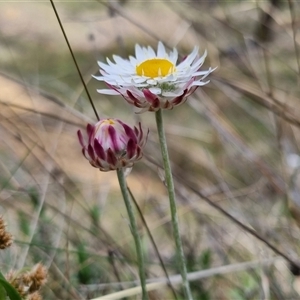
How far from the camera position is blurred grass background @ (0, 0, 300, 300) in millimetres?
772

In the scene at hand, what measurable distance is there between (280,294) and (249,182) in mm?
411

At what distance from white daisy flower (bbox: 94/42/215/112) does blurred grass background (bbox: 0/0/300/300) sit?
14 cm

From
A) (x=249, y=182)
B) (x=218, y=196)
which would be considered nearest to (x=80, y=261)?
(x=218, y=196)

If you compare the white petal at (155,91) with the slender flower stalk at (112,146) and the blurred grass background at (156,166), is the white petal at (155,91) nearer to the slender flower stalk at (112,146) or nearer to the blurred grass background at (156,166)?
the slender flower stalk at (112,146)

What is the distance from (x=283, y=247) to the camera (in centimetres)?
80

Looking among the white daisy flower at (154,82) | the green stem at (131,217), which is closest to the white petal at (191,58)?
the white daisy flower at (154,82)

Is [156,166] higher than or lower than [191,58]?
lower

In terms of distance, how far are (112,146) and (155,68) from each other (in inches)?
3.0

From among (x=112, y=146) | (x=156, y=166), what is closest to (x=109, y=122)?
(x=112, y=146)

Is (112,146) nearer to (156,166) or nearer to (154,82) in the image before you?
(154,82)

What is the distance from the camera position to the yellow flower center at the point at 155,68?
0.44 meters

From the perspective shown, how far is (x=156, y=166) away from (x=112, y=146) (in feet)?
0.57

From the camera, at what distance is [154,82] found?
1.39ft

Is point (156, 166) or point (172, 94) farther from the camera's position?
point (156, 166)
